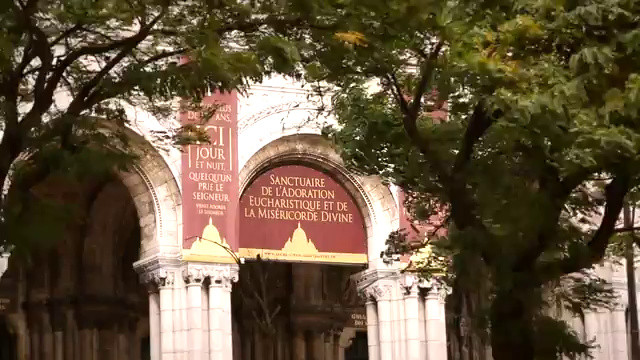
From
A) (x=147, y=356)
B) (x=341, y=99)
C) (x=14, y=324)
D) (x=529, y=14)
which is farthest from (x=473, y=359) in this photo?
(x=529, y=14)

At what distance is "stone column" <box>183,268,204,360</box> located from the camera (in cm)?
2984

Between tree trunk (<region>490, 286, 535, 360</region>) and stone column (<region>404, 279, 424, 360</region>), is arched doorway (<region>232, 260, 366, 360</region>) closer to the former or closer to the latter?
stone column (<region>404, 279, 424, 360</region>)

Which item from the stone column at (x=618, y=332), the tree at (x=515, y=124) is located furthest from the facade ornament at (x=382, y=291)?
the tree at (x=515, y=124)

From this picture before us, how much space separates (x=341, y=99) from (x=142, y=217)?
433 inches

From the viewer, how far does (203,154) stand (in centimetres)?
3062

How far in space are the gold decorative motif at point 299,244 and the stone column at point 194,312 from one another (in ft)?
8.34

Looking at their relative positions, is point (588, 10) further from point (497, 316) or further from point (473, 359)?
point (473, 359)

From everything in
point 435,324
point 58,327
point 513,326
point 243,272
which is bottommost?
point 513,326

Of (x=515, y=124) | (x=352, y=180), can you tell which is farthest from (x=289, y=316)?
(x=515, y=124)

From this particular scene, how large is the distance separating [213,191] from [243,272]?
283 inches

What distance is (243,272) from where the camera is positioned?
37.5 m

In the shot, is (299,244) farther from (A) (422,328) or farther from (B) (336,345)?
(B) (336,345)

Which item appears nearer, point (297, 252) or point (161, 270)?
point (161, 270)

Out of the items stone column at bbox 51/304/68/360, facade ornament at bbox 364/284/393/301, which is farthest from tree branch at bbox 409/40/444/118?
stone column at bbox 51/304/68/360
